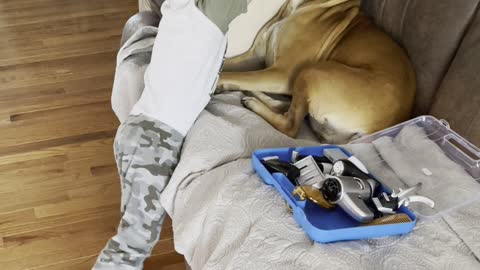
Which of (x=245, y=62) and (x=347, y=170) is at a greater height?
(x=347, y=170)

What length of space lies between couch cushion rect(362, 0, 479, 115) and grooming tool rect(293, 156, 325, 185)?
1.68 feet

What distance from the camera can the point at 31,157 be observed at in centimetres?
213

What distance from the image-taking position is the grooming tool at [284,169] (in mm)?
1168

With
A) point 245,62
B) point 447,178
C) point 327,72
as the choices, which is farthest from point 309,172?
point 245,62

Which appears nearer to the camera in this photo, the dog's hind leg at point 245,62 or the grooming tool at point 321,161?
the grooming tool at point 321,161

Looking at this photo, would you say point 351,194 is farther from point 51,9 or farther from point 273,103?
point 51,9

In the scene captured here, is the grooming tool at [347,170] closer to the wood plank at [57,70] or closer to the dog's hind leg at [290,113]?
the dog's hind leg at [290,113]

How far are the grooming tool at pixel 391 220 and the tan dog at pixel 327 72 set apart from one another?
0.45m

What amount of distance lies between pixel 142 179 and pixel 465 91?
0.84m

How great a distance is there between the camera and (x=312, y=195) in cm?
109

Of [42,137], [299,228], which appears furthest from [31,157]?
[299,228]

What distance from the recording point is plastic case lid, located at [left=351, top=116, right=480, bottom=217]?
118 cm

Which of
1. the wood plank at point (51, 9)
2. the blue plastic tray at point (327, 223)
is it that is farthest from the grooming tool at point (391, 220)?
the wood plank at point (51, 9)

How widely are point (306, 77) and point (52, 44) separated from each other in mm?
1935
